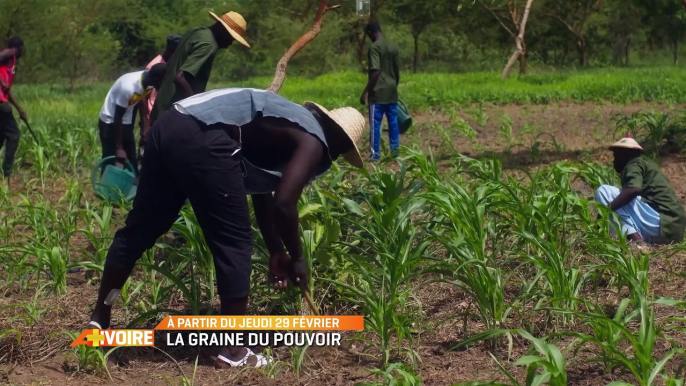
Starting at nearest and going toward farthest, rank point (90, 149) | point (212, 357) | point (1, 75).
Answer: point (212, 357) < point (1, 75) < point (90, 149)

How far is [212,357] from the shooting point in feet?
13.0

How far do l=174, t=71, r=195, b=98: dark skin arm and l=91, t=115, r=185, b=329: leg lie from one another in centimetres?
208

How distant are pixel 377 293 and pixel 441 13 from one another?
2716 cm

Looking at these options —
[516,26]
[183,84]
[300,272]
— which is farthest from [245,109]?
[516,26]

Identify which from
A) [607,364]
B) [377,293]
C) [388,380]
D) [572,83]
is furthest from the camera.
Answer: [572,83]

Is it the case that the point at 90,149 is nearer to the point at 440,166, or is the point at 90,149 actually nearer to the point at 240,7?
the point at 440,166

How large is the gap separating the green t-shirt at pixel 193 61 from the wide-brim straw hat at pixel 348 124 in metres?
2.11

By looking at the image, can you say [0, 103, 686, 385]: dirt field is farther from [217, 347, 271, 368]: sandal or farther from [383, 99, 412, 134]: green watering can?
[383, 99, 412, 134]: green watering can

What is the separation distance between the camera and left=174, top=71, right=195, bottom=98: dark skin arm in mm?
5918

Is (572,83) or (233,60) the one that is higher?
(572,83)

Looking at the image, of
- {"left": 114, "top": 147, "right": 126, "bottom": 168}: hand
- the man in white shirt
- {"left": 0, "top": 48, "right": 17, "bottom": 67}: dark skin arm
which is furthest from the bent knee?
{"left": 0, "top": 48, "right": 17, "bottom": 67}: dark skin arm

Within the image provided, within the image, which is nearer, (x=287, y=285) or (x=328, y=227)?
(x=287, y=285)

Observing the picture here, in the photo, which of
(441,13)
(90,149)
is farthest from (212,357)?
(441,13)

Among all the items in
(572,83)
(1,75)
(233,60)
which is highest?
(1,75)
